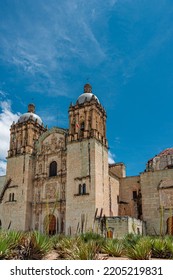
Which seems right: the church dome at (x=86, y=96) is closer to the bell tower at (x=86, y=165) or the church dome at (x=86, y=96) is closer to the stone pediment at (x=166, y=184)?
the bell tower at (x=86, y=165)

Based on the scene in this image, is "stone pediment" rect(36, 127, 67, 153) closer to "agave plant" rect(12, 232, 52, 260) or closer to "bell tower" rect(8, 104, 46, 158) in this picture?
"bell tower" rect(8, 104, 46, 158)

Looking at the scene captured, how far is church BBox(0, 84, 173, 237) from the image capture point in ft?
77.7

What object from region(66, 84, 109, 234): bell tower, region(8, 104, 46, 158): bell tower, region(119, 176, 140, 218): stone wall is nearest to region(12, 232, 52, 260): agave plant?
region(66, 84, 109, 234): bell tower

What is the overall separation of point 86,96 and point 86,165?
8.02 m

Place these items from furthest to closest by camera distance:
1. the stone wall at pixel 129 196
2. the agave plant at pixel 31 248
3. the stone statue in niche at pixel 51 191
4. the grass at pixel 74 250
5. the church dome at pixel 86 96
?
the church dome at pixel 86 96
the stone wall at pixel 129 196
the stone statue in niche at pixel 51 191
the agave plant at pixel 31 248
the grass at pixel 74 250

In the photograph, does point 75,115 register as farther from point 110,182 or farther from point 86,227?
point 86,227

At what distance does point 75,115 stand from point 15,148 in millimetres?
8014

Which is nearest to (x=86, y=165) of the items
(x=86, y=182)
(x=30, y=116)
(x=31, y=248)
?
(x=86, y=182)

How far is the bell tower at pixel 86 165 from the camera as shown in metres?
23.4

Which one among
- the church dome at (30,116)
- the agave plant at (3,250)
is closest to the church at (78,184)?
the church dome at (30,116)

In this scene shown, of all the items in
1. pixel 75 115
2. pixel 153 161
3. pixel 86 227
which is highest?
pixel 75 115

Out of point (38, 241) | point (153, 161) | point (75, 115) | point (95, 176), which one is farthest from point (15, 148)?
point (38, 241)
